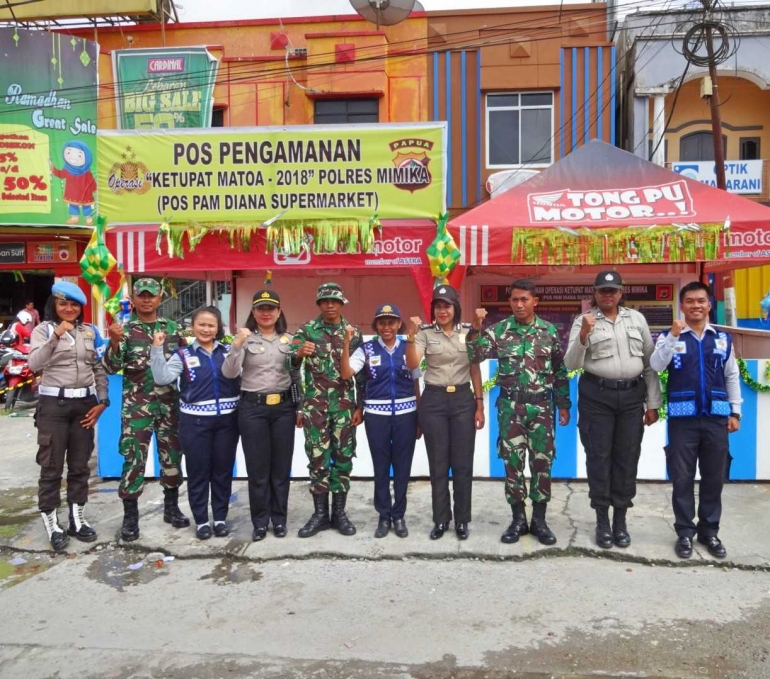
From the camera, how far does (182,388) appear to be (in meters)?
4.64

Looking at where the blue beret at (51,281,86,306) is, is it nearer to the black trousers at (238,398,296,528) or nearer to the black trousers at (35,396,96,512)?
the black trousers at (35,396,96,512)

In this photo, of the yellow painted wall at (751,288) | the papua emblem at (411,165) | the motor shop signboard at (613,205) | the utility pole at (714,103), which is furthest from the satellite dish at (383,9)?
the yellow painted wall at (751,288)

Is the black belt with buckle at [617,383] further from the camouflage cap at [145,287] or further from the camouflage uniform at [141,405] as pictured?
the camouflage cap at [145,287]

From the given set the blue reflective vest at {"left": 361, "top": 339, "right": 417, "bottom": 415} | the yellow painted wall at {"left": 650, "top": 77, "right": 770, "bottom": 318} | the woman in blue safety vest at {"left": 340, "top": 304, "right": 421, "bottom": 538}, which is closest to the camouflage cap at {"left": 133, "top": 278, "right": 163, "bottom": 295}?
the woman in blue safety vest at {"left": 340, "top": 304, "right": 421, "bottom": 538}

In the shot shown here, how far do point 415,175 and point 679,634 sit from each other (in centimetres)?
563

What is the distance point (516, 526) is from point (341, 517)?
1.27m

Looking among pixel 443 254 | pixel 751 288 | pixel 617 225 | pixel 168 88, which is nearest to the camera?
pixel 443 254

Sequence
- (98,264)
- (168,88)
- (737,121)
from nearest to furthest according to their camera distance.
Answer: (98,264) → (168,88) → (737,121)

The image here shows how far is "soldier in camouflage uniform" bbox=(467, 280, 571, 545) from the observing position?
442 centimetres

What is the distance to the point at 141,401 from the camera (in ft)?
15.6

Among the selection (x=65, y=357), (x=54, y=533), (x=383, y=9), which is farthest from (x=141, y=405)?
(x=383, y=9)

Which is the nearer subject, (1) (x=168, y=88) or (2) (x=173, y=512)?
(2) (x=173, y=512)

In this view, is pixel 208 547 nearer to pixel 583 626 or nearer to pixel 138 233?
pixel 583 626

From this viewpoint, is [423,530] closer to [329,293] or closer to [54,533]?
[329,293]
